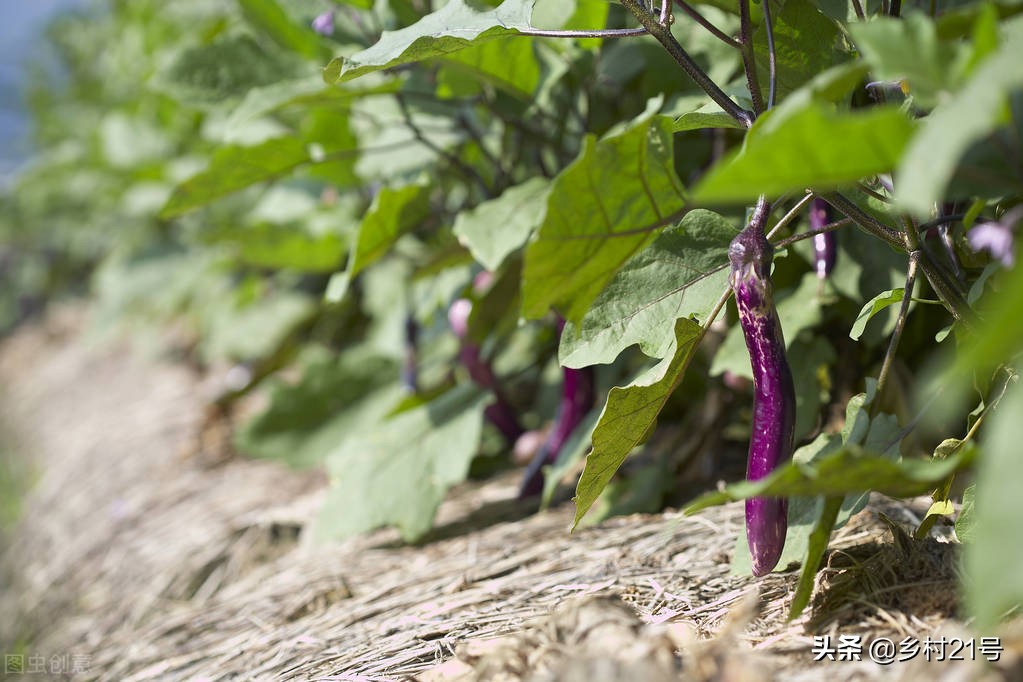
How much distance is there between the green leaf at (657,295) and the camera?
2.51 feet

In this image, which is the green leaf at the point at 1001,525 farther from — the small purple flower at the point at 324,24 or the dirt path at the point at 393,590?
the small purple flower at the point at 324,24

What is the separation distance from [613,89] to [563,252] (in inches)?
24.2

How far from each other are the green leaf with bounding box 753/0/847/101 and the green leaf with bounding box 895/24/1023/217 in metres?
0.36

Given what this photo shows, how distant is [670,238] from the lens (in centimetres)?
76

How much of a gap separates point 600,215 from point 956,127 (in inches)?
12.1

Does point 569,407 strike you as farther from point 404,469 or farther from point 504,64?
point 504,64

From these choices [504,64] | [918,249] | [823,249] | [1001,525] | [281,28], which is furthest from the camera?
[281,28]

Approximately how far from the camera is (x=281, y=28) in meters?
1.34

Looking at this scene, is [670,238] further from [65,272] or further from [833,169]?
[65,272]

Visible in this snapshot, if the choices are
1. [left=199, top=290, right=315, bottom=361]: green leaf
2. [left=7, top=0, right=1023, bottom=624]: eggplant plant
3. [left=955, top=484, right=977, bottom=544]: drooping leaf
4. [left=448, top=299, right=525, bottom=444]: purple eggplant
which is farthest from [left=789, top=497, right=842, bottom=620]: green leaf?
[left=199, top=290, right=315, bottom=361]: green leaf

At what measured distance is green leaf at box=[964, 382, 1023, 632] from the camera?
0.39 metres

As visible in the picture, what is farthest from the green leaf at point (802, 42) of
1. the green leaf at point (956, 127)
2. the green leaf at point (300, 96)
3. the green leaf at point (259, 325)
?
the green leaf at point (259, 325)

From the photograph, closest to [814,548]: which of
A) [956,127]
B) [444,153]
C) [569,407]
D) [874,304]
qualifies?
[874,304]

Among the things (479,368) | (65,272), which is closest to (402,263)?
(479,368)
